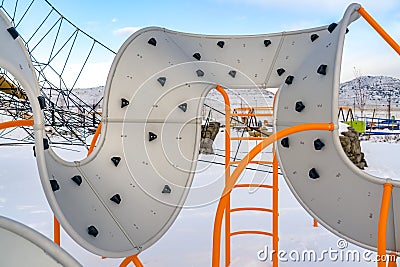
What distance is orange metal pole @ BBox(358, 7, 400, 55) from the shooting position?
1.80m

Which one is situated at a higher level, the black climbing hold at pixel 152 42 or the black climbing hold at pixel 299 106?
the black climbing hold at pixel 152 42

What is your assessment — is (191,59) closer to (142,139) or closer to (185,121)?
(185,121)

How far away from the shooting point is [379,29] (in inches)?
72.2

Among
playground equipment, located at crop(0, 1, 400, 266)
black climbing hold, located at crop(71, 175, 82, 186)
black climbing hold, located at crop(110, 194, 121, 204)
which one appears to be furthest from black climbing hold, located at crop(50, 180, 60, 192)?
black climbing hold, located at crop(110, 194, 121, 204)

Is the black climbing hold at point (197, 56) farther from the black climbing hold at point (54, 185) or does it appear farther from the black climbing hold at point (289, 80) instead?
the black climbing hold at point (54, 185)

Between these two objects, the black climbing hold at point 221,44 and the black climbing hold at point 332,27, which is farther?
the black climbing hold at point 221,44

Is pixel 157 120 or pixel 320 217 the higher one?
pixel 157 120

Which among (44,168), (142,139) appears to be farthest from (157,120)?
(44,168)

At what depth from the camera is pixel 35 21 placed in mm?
3965

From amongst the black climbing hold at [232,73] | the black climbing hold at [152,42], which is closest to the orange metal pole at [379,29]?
the black climbing hold at [232,73]

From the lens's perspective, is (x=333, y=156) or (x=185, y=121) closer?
(x=333, y=156)

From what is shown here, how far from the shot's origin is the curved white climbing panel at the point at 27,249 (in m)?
A: 0.79

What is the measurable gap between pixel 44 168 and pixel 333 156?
1515mm

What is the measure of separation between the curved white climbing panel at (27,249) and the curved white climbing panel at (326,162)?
1430 mm
